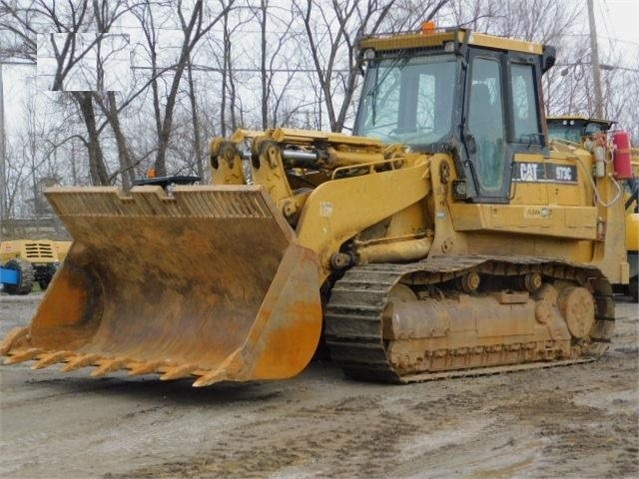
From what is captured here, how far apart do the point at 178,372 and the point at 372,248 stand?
2.30 m

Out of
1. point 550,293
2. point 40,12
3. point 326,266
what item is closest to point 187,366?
point 326,266

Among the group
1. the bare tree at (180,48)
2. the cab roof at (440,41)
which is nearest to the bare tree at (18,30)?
the bare tree at (180,48)

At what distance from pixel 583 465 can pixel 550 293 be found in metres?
4.35

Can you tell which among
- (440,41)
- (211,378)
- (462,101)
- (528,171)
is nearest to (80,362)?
(211,378)

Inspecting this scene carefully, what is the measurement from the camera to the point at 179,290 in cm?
952

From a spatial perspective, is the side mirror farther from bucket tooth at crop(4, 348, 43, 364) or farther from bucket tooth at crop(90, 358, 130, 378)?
bucket tooth at crop(4, 348, 43, 364)

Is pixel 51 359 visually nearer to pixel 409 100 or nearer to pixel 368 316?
pixel 368 316

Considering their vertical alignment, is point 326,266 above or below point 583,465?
above

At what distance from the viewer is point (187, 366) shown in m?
8.21

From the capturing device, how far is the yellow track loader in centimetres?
866

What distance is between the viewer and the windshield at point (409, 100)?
406 inches

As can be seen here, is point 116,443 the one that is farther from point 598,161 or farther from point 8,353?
point 598,161

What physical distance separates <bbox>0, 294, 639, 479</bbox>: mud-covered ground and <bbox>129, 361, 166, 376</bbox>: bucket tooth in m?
0.25

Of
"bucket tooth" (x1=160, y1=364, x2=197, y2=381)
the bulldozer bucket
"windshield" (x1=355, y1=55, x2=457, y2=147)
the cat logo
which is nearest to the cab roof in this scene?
"windshield" (x1=355, y1=55, x2=457, y2=147)
